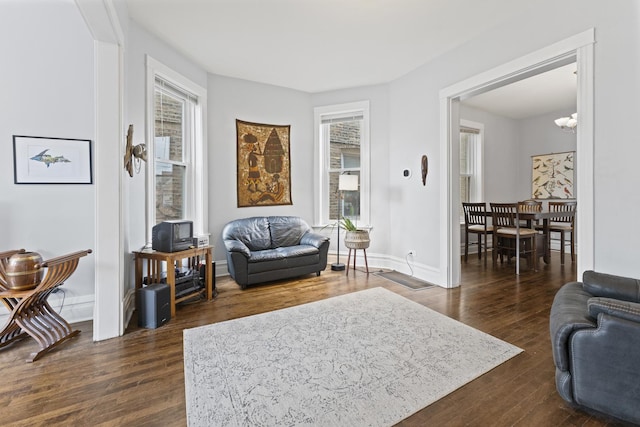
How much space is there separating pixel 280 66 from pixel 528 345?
4257 millimetres

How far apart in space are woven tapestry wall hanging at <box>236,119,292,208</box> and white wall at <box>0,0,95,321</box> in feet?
6.76

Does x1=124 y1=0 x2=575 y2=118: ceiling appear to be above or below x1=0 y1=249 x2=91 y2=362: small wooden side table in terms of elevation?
above

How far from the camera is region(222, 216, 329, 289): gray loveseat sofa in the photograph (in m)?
3.83

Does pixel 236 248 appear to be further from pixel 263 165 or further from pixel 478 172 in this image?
pixel 478 172

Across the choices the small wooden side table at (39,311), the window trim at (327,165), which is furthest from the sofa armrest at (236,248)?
the window trim at (327,165)

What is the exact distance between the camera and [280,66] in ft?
13.7

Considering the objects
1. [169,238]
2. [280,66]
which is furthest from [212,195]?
[280,66]

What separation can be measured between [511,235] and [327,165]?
3267 millimetres

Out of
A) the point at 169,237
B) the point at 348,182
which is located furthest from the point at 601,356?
the point at 348,182

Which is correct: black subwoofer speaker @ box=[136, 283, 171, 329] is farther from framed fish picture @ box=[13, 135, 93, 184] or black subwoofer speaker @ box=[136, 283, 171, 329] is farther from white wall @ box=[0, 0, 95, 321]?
framed fish picture @ box=[13, 135, 93, 184]

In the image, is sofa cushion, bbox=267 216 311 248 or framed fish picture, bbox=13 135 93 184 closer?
framed fish picture, bbox=13 135 93 184

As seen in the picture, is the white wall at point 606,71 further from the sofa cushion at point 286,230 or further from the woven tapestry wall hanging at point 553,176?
the woven tapestry wall hanging at point 553,176

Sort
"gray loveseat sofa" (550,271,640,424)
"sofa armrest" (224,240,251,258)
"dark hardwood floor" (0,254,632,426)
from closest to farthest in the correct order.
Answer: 1. "gray loveseat sofa" (550,271,640,424)
2. "dark hardwood floor" (0,254,632,426)
3. "sofa armrest" (224,240,251,258)

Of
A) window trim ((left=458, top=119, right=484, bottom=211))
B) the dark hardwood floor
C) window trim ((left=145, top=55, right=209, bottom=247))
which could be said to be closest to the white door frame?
the dark hardwood floor
